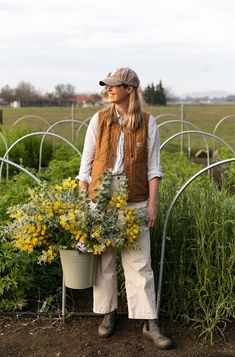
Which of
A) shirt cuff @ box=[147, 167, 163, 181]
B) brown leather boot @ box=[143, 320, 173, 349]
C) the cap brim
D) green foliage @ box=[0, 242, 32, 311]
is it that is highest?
the cap brim

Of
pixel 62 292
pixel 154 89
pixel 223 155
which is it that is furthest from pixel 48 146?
pixel 154 89

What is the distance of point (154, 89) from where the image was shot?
79.7 feet

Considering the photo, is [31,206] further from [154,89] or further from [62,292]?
[154,89]

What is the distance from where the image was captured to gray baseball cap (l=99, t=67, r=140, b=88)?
317 cm

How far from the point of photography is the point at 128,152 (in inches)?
128

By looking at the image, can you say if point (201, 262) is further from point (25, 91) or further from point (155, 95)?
point (25, 91)

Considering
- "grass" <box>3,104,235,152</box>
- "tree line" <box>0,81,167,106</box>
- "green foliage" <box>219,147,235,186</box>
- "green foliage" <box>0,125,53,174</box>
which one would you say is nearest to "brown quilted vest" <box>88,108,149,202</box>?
"green foliage" <box>219,147,235,186</box>

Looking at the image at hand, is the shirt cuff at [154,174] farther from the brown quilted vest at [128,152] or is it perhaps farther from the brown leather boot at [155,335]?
the brown leather boot at [155,335]

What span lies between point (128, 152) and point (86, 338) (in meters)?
1.21

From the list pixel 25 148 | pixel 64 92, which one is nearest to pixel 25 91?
pixel 64 92

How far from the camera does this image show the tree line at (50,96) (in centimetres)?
2445

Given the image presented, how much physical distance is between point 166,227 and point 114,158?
619 mm

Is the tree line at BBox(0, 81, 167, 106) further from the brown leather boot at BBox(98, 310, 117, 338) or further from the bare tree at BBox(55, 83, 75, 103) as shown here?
the brown leather boot at BBox(98, 310, 117, 338)

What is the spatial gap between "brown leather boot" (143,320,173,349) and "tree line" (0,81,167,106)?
19994mm
